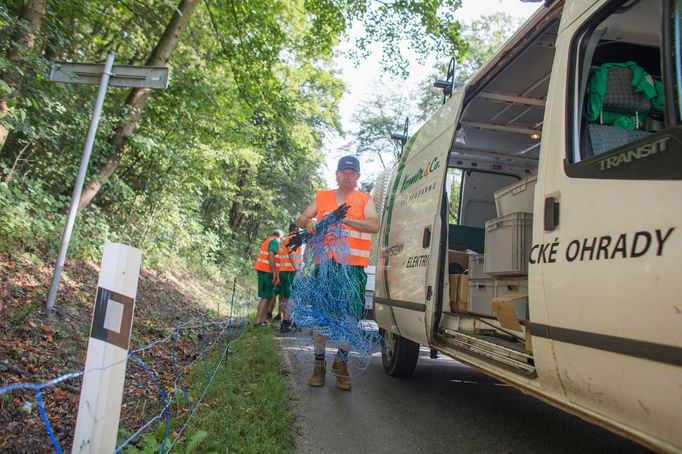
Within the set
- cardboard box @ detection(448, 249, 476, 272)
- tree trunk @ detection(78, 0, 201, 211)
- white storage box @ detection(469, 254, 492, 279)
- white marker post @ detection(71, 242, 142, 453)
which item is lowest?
white marker post @ detection(71, 242, 142, 453)

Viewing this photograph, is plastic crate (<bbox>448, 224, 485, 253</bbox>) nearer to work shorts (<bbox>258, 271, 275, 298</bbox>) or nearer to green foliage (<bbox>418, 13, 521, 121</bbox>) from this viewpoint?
work shorts (<bbox>258, 271, 275, 298</bbox>)

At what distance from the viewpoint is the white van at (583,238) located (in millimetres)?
1569

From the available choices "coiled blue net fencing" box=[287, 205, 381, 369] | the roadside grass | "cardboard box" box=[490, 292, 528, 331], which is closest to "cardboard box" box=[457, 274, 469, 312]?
"coiled blue net fencing" box=[287, 205, 381, 369]

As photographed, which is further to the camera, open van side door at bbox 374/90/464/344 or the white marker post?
open van side door at bbox 374/90/464/344

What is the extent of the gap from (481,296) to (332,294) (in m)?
1.28

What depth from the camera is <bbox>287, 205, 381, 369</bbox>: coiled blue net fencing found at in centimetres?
395

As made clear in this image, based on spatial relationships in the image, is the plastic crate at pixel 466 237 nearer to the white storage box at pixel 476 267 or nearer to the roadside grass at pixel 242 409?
the white storage box at pixel 476 267

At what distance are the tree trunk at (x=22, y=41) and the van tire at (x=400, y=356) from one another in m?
4.36

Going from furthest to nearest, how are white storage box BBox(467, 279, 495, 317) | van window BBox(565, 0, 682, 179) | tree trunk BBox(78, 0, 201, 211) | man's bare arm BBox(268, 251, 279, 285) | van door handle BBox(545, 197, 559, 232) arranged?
man's bare arm BBox(268, 251, 279, 285)
tree trunk BBox(78, 0, 201, 211)
white storage box BBox(467, 279, 495, 317)
van door handle BBox(545, 197, 559, 232)
van window BBox(565, 0, 682, 179)

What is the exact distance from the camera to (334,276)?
407 cm

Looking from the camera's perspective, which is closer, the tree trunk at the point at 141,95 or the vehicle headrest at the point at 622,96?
the vehicle headrest at the point at 622,96

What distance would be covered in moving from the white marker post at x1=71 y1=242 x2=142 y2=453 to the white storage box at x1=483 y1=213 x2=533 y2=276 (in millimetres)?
2512

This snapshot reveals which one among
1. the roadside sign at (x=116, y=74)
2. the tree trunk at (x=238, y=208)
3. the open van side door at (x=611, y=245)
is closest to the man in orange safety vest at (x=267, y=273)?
the roadside sign at (x=116, y=74)

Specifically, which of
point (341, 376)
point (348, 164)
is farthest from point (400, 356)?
point (348, 164)
